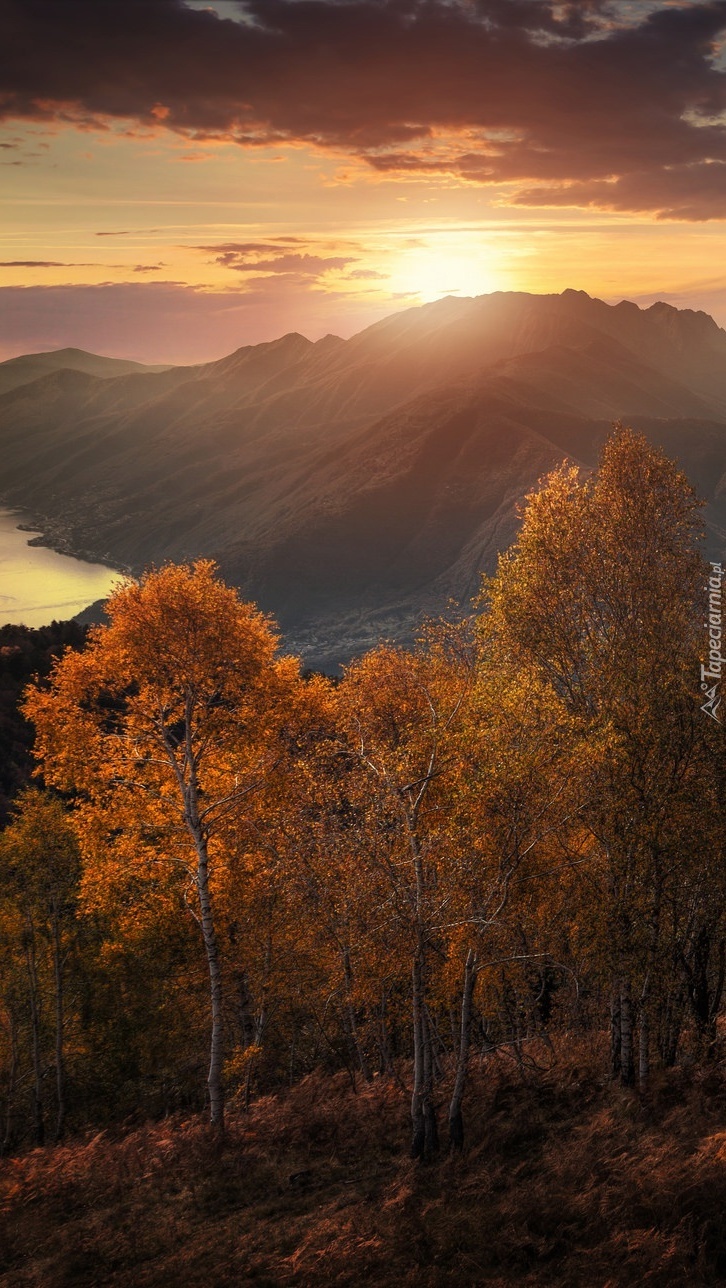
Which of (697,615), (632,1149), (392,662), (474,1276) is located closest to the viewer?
(474,1276)

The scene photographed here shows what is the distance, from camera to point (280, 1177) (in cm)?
2244

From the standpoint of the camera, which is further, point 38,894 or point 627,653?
point 38,894

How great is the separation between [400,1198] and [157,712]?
46.4ft

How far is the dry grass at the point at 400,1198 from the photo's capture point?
53.4ft

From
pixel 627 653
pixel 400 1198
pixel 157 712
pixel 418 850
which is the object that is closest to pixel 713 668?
pixel 627 653

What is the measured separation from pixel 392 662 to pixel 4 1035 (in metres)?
27.9

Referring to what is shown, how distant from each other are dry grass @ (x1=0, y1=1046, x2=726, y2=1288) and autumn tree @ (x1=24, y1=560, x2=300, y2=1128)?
11.0 ft

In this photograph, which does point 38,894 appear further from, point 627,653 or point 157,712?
point 627,653

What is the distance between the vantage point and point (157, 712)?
1019 inches

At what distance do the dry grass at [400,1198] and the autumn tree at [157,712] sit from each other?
132 inches

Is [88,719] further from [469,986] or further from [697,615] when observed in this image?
[697,615]

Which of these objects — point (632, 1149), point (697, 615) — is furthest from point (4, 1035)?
point (697, 615)

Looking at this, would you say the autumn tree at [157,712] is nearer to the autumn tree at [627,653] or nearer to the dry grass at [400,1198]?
the dry grass at [400,1198]

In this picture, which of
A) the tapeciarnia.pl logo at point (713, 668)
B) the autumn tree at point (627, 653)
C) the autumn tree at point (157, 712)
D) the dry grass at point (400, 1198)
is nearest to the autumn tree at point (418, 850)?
the dry grass at point (400, 1198)
